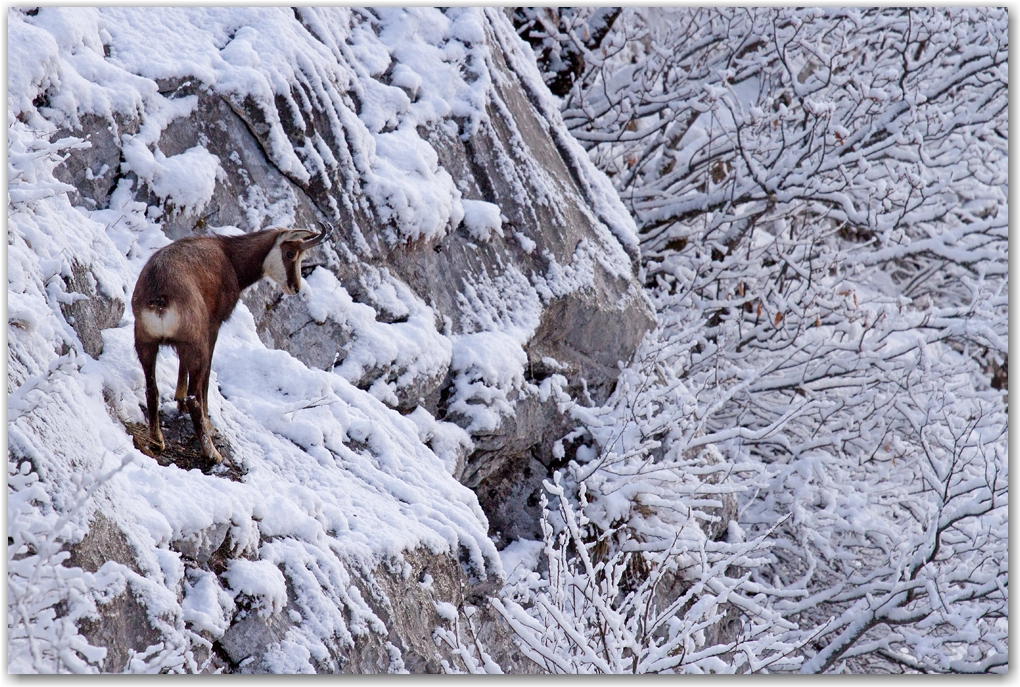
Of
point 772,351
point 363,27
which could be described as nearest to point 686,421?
point 772,351

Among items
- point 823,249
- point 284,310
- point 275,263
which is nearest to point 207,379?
point 275,263

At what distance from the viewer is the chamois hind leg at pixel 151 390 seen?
2684mm

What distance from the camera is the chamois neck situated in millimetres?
3043

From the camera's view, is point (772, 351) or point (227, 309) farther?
point (772, 351)

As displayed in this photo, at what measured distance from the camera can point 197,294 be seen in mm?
2762

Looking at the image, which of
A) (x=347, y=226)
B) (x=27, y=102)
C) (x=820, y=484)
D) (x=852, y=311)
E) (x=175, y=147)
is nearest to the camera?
(x=27, y=102)

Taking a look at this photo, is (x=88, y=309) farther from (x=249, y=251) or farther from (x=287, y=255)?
(x=287, y=255)

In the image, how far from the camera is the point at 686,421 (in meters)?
5.11

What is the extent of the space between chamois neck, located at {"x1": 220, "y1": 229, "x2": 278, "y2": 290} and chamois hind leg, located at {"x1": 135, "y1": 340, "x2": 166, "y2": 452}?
43 centimetres

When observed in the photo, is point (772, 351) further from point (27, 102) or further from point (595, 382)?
point (27, 102)

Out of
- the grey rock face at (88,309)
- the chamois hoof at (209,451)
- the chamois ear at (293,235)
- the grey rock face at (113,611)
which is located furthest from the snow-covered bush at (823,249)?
the grey rock face at (113,611)

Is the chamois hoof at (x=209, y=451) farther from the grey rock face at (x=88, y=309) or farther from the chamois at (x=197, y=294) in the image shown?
the grey rock face at (x=88, y=309)

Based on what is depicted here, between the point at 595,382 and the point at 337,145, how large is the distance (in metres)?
1.77

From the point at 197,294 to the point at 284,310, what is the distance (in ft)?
3.40
